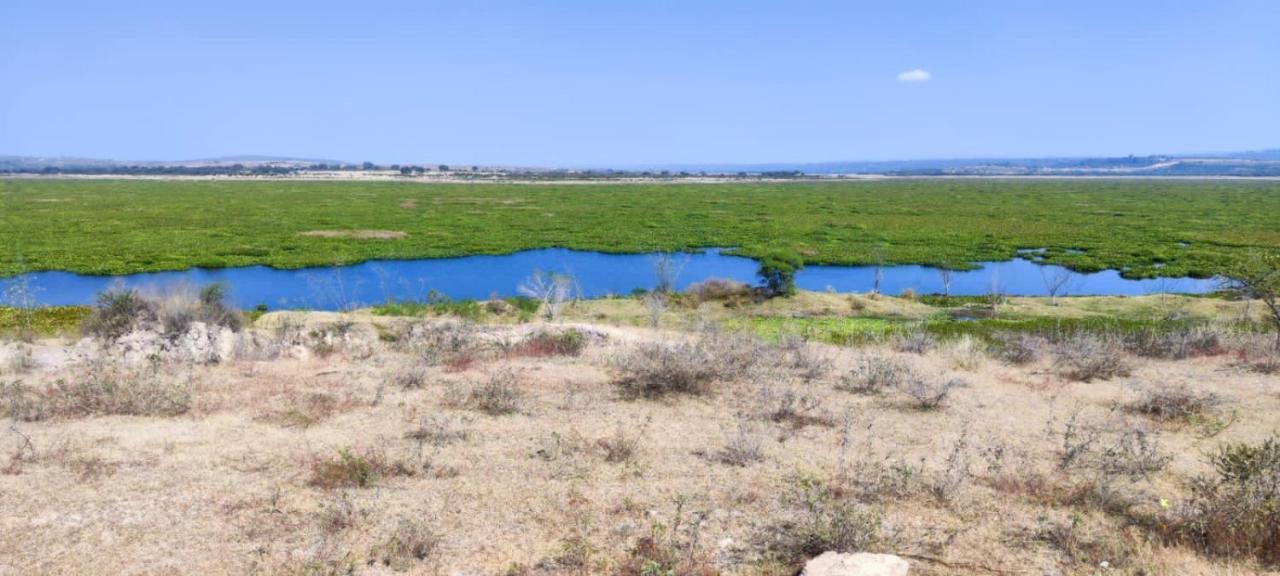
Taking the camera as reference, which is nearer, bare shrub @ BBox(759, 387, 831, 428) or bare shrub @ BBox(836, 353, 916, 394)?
bare shrub @ BBox(759, 387, 831, 428)

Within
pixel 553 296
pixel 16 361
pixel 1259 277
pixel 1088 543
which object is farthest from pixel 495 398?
pixel 1259 277

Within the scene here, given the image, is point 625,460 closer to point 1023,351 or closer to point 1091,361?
point 1091,361

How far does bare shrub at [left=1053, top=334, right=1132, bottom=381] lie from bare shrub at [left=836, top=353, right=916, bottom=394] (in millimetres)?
3009

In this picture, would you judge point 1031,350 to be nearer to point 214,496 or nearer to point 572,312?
point 214,496

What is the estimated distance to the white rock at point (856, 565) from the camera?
5613 millimetres

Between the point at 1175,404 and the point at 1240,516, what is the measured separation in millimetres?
4976

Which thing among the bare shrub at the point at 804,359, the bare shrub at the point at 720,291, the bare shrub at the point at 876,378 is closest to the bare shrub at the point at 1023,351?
the bare shrub at the point at 876,378

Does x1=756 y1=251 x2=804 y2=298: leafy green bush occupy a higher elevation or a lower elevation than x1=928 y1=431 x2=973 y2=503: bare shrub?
lower

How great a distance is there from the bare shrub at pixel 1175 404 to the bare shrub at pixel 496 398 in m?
8.89

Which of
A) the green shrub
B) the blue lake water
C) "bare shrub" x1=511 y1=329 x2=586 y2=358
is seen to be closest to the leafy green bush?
the blue lake water

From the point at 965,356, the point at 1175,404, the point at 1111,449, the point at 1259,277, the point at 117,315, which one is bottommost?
the point at 965,356

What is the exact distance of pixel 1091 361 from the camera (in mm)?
12984

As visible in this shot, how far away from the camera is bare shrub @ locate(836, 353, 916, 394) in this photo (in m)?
11.8

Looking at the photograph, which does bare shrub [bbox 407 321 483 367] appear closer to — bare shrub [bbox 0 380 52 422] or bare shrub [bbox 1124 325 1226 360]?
bare shrub [bbox 0 380 52 422]
